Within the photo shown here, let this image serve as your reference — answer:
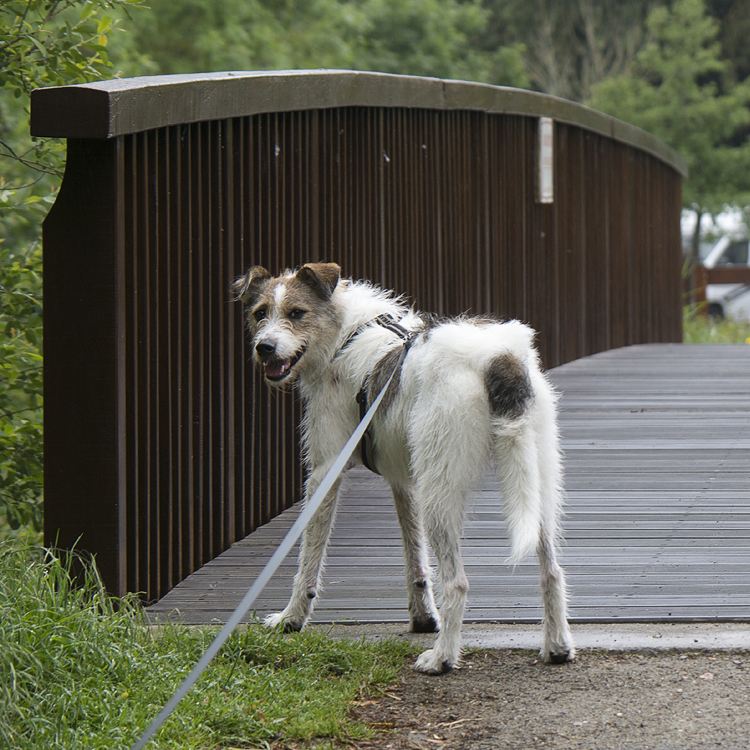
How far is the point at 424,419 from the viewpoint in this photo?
13.0 feet

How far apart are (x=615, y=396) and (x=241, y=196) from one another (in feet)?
14.5

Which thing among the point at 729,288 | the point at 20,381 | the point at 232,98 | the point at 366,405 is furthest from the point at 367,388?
the point at 729,288

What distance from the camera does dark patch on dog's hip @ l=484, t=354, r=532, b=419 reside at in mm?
3830

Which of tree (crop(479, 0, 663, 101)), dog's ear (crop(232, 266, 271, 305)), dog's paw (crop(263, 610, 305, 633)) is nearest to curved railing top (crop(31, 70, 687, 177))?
dog's ear (crop(232, 266, 271, 305))

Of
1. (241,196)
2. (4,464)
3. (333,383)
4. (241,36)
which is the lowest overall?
(4,464)

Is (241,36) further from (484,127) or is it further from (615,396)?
(615,396)

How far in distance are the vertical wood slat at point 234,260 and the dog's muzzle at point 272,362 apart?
0.55m

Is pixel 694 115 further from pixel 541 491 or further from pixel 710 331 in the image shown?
pixel 541 491

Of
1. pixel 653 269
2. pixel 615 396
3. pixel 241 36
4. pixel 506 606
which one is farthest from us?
pixel 241 36

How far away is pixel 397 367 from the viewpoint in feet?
13.6

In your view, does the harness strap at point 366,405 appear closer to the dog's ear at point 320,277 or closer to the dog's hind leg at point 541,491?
the dog's ear at point 320,277

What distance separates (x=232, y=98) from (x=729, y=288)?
72.8ft

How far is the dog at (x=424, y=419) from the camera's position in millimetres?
3834

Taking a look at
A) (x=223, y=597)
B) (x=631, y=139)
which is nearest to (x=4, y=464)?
(x=223, y=597)
